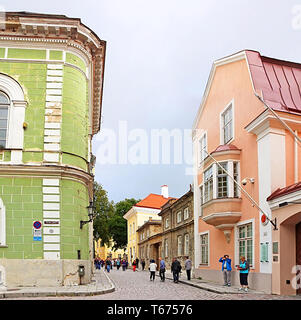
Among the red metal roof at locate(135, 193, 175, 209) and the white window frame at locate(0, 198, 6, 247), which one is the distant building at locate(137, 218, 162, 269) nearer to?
the red metal roof at locate(135, 193, 175, 209)

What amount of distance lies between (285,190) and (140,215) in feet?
152

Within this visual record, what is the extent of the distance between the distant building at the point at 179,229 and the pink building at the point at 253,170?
14.7ft

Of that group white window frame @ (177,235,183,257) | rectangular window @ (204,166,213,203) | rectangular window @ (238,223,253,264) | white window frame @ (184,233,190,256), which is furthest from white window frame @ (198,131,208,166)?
white window frame @ (177,235,183,257)

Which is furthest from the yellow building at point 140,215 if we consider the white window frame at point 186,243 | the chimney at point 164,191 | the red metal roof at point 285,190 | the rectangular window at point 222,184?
the red metal roof at point 285,190

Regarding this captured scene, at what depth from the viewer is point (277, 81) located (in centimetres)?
2119

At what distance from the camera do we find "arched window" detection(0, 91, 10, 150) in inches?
740

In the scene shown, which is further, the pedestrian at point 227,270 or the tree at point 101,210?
the tree at point 101,210

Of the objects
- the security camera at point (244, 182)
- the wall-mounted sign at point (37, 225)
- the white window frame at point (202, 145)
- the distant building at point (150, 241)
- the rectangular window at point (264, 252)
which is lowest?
the distant building at point (150, 241)

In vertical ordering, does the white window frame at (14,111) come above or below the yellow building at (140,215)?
above

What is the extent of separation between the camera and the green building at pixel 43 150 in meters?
17.9

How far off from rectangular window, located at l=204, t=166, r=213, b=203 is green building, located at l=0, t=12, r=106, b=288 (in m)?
6.19

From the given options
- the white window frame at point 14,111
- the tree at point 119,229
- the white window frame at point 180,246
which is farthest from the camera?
the tree at point 119,229

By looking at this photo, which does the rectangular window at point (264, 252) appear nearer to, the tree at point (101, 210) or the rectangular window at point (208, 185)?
the rectangular window at point (208, 185)

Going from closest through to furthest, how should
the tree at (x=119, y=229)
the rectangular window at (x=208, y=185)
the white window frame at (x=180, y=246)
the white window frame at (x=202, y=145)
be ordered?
the rectangular window at (x=208, y=185)
the white window frame at (x=202, y=145)
the white window frame at (x=180, y=246)
the tree at (x=119, y=229)
